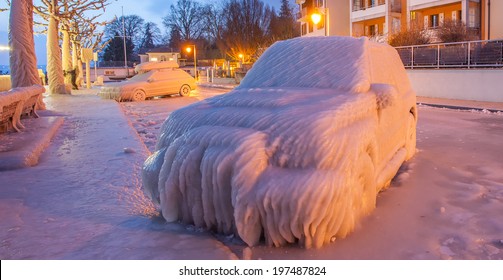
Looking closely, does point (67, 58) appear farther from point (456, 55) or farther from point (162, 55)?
point (162, 55)

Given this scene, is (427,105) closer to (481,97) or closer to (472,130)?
(481,97)

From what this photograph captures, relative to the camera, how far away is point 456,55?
17.4 meters

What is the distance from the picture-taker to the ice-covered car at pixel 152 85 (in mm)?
20078

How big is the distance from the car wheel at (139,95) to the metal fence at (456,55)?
11266 mm

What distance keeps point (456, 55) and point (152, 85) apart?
12261 mm

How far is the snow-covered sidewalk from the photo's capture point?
3.37 metres

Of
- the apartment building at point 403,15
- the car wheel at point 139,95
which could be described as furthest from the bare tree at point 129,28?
the car wheel at point 139,95

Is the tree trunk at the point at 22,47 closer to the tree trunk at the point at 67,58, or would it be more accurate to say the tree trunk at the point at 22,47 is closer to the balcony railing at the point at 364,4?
the tree trunk at the point at 67,58

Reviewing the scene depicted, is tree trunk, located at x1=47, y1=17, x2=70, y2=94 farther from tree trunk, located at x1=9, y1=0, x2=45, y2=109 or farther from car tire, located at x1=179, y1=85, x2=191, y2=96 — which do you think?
tree trunk, located at x1=9, y1=0, x2=45, y2=109

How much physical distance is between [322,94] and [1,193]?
355 cm

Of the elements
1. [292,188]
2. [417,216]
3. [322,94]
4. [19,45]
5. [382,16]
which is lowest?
[417,216]

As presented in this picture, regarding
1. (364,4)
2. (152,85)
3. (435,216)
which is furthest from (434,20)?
(435,216)

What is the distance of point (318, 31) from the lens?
42.5 m

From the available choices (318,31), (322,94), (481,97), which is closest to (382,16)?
(318,31)
